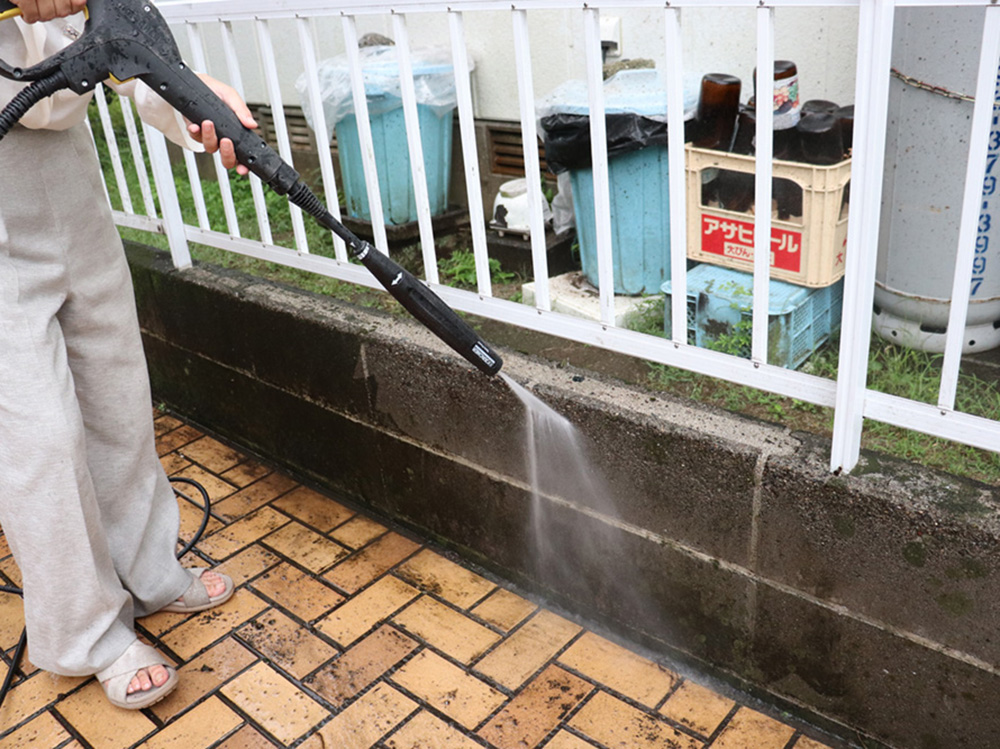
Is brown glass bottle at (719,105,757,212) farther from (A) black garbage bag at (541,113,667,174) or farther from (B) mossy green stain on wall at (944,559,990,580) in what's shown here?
(B) mossy green stain on wall at (944,559,990,580)

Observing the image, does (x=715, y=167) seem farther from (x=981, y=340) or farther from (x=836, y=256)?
(x=981, y=340)

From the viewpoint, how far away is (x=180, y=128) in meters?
2.40

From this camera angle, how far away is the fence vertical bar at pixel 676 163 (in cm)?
199

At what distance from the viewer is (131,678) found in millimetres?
2445

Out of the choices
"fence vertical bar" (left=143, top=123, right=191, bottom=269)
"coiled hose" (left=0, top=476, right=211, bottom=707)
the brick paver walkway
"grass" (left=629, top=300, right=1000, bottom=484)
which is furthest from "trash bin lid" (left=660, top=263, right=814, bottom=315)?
"fence vertical bar" (left=143, top=123, right=191, bottom=269)

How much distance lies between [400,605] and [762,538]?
1.14 meters

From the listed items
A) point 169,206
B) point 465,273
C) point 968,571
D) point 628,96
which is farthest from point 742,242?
point 169,206

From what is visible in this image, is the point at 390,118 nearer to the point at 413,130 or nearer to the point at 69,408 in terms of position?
the point at 413,130

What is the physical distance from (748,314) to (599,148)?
80 cm

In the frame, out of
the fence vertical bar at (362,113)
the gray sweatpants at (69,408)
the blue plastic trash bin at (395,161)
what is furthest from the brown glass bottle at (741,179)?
the gray sweatpants at (69,408)

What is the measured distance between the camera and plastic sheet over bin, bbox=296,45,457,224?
13.2 ft

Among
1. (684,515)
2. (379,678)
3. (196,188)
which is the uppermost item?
(196,188)

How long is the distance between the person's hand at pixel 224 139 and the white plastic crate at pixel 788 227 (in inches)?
→ 51.1

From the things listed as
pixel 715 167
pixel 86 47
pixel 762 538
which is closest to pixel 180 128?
pixel 86 47
